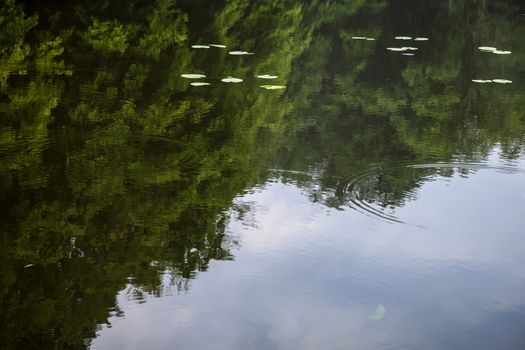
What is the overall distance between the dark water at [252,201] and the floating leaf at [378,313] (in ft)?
0.06

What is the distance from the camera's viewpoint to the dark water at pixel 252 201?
4.46 m

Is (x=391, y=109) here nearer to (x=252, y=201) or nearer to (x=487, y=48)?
(x=252, y=201)

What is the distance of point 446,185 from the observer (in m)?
7.02

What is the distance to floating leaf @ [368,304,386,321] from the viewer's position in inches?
177

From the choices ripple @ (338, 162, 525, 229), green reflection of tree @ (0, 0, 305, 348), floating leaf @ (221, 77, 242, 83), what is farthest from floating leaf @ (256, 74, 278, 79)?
ripple @ (338, 162, 525, 229)

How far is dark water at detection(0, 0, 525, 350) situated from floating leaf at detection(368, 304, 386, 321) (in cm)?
2

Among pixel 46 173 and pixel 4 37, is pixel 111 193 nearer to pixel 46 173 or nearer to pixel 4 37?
pixel 46 173

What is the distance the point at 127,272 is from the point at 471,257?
2.42 m

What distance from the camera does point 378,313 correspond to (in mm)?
Answer: 4559

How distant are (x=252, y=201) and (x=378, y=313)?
6.77 feet

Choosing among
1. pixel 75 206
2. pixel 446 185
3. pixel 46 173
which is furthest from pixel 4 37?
pixel 446 185

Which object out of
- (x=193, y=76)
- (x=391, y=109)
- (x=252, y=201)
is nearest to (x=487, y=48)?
(x=391, y=109)

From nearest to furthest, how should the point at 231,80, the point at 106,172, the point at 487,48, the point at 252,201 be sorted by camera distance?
the point at 252,201 → the point at 106,172 → the point at 231,80 → the point at 487,48

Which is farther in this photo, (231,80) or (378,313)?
(231,80)
